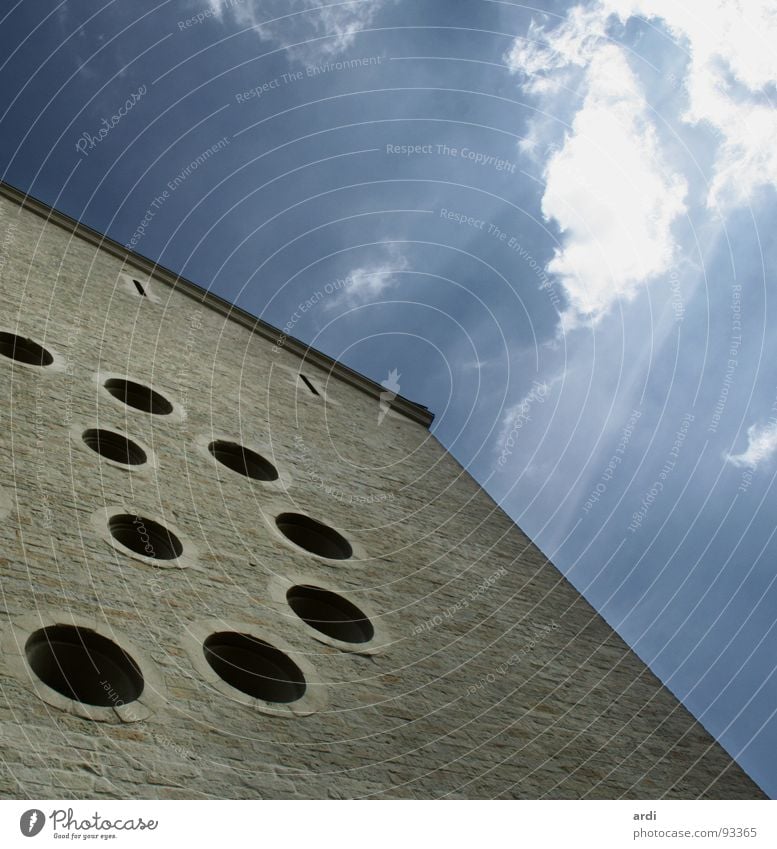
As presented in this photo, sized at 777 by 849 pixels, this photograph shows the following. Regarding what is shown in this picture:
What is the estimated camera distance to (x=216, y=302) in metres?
19.6

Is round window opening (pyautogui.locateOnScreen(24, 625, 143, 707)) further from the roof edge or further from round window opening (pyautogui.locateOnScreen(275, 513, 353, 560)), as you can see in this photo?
the roof edge

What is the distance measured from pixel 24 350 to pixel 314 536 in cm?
471

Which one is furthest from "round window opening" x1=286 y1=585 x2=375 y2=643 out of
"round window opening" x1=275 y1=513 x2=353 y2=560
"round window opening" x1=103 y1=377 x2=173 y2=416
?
"round window opening" x1=103 y1=377 x2=173 y2=416

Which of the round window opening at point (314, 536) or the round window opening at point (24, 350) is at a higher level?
the round window opening at point (24, 350)

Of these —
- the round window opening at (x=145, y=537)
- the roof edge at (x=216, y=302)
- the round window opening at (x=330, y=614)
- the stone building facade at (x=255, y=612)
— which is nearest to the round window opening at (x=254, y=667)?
the stone building facade at (x=255, y=612)

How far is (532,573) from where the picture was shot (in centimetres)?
1281

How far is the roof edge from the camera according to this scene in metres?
18.3

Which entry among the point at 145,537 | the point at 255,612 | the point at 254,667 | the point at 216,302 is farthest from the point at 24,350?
the point at 216,302

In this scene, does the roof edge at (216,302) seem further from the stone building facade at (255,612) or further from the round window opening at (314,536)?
the round window opening at (314,536)

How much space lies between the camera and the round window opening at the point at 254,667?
25.2 ft

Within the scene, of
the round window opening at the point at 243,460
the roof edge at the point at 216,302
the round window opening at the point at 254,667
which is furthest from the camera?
the roof edge at the point at 216,302

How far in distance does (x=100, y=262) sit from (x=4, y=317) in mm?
5577

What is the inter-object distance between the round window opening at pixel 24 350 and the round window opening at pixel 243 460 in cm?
252

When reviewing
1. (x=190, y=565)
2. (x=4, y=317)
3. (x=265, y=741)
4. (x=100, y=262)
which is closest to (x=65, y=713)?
(x=265, y=741)
